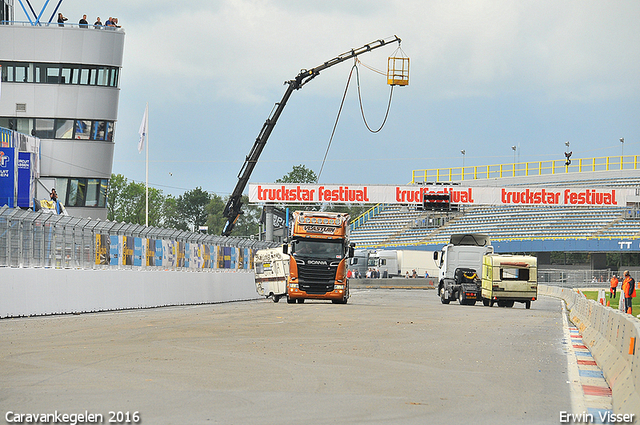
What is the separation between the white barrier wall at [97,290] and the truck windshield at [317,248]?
420 cm

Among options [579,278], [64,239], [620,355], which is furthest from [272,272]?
[579,278]

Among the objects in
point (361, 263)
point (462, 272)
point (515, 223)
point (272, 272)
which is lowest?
point (361, 263)

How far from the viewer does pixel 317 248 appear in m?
35.2

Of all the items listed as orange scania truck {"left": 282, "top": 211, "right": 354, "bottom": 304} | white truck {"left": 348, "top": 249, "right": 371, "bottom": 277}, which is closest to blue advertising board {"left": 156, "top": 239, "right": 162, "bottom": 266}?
orange scania truck {"left": 282, "top": 211, "right": 354, "bottom": 304}

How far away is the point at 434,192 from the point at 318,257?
1083 inches

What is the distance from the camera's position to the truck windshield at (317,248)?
115 feet

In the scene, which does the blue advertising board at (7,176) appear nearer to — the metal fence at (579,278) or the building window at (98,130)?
the building window at (98,130)

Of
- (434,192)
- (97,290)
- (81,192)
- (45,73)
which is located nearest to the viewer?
(97,290)

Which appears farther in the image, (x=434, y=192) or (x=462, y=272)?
(x=434, y=192)

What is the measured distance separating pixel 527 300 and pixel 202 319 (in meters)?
20.1

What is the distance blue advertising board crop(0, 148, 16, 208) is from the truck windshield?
1394 centimetres

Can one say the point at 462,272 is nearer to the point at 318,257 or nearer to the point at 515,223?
the point at 318,257

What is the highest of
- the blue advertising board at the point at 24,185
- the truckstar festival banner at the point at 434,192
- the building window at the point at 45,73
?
the building window at the point at 45,73

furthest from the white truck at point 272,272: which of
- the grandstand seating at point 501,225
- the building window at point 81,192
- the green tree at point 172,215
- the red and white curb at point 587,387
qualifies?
the green tree at point 172,215
